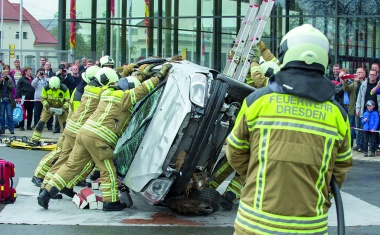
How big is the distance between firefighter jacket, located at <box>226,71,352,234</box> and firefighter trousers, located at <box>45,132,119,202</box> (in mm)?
4403

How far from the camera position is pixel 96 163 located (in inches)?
319

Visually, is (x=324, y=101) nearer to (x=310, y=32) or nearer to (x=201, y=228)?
(x=310, y=32)

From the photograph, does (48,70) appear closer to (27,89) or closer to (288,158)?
(27,89)

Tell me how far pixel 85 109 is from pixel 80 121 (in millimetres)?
164

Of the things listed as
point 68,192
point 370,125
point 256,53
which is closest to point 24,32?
point 370,125

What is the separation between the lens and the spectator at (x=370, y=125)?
44.6 feet

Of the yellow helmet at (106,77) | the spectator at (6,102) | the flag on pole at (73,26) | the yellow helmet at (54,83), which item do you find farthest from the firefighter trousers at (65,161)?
the flag on pole at (73,26)

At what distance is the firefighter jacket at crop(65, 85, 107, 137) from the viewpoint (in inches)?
340

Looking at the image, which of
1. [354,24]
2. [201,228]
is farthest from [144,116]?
[354,24]

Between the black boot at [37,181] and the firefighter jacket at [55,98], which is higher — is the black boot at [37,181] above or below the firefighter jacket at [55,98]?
below

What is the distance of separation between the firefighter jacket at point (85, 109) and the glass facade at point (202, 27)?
38.1 feet

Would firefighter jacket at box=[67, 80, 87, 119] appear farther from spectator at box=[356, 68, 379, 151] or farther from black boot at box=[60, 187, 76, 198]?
spectator at box=[356, 68, 379, 151]

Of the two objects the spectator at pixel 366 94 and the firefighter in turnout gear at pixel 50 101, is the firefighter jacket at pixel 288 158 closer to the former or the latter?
the spectator at pixel 366 94

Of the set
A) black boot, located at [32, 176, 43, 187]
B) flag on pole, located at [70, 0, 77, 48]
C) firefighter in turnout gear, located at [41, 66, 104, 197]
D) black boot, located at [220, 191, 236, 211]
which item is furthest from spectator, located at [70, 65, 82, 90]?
black boot, located at [220, 191, 236, 211]
